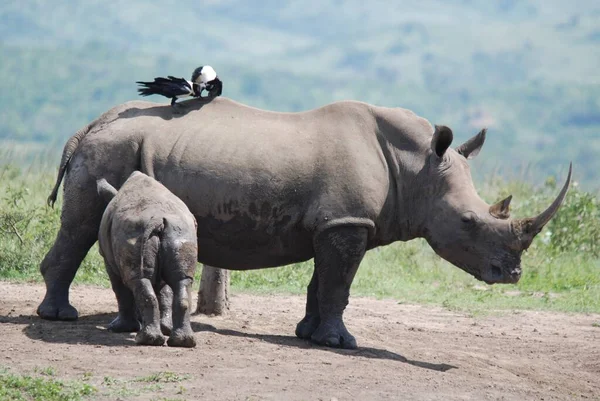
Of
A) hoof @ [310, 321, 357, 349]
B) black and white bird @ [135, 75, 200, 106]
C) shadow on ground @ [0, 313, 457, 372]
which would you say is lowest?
shadow on ground @ [0, 313, 457, 372]

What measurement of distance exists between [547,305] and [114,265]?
18.5ft

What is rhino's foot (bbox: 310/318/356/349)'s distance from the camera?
10039mm

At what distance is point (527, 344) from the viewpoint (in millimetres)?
11367

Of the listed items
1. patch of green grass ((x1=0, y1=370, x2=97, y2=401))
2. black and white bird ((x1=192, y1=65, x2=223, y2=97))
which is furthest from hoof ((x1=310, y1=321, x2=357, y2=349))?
patch of green grass ((x1=0, y1=370, x2=97, y2=401))

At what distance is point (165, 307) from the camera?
30.3 feet

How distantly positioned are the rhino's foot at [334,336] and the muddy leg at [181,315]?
1.34 metres

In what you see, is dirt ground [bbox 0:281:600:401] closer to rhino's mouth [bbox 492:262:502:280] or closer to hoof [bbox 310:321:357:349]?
hoof [bbox 310:321:357:349]

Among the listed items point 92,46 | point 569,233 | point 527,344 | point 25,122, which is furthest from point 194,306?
point 92,46

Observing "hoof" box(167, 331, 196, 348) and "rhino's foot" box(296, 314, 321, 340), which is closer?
"hoof" box(167, 331, 196, 348)

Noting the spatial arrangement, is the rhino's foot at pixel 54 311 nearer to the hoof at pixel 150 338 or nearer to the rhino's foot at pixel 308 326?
the hoof at pixel 150 338

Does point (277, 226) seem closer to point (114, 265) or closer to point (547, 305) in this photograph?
point (114, 265)

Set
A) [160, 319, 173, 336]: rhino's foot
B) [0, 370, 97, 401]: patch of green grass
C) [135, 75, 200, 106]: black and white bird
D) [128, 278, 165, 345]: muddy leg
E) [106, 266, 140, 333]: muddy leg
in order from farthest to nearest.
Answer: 1. [135, 75, 200, 106]: black and white bird
2. [106, 266, 140, 333]: muddy leg
3. [160, 319, 173, 336]: rhino's foot
4. [128, 278, 165, 345]: muddy leg
5. [0, 370, 97, 401]: patch of green grass

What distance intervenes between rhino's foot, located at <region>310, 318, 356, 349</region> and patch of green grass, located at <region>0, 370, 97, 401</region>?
8.67 feet

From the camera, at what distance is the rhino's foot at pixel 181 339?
29.7 ft
